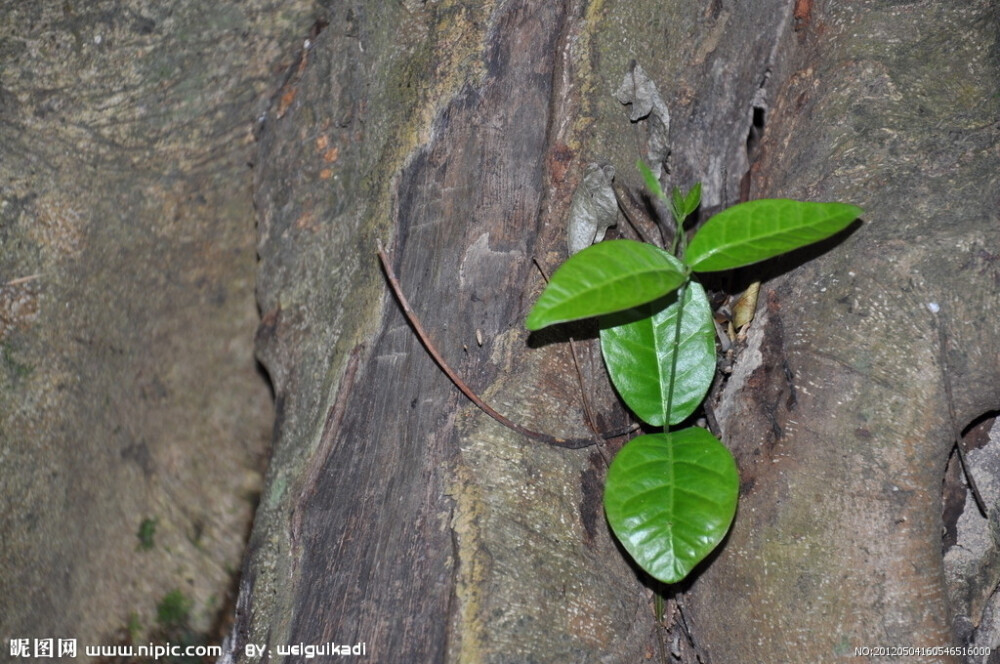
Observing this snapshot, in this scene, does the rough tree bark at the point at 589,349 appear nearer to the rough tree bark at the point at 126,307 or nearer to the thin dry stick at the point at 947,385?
the thin dry stick at the point at 947,385

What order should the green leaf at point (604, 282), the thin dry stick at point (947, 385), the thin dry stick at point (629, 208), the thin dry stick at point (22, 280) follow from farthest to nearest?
1. the thin dry stick at point (22, 280)
2. the thin dry stick at point (629, 208)
3. the thin dry stick at point (947, 385)
4. the green leaf at point (604, 282)

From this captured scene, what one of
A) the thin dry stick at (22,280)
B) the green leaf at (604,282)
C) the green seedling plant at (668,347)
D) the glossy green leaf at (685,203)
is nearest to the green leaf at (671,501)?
the green seedling plant at (668,347)

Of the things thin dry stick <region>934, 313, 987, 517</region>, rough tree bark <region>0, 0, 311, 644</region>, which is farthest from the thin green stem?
rough tree bark <region>0, 0, 311, 644</region>

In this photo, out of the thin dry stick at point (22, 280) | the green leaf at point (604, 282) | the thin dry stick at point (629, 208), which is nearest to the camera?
the green leaf at point (604, 282)

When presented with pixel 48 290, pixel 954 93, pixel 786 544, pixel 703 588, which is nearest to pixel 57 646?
pixel 48 290

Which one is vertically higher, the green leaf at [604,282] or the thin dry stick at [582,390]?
the green leaf at [604,282]

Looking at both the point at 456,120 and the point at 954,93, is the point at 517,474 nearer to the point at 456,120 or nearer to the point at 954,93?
the point at 456,120

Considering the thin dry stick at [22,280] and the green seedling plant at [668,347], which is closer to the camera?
the green seedling plant at [668,347]
